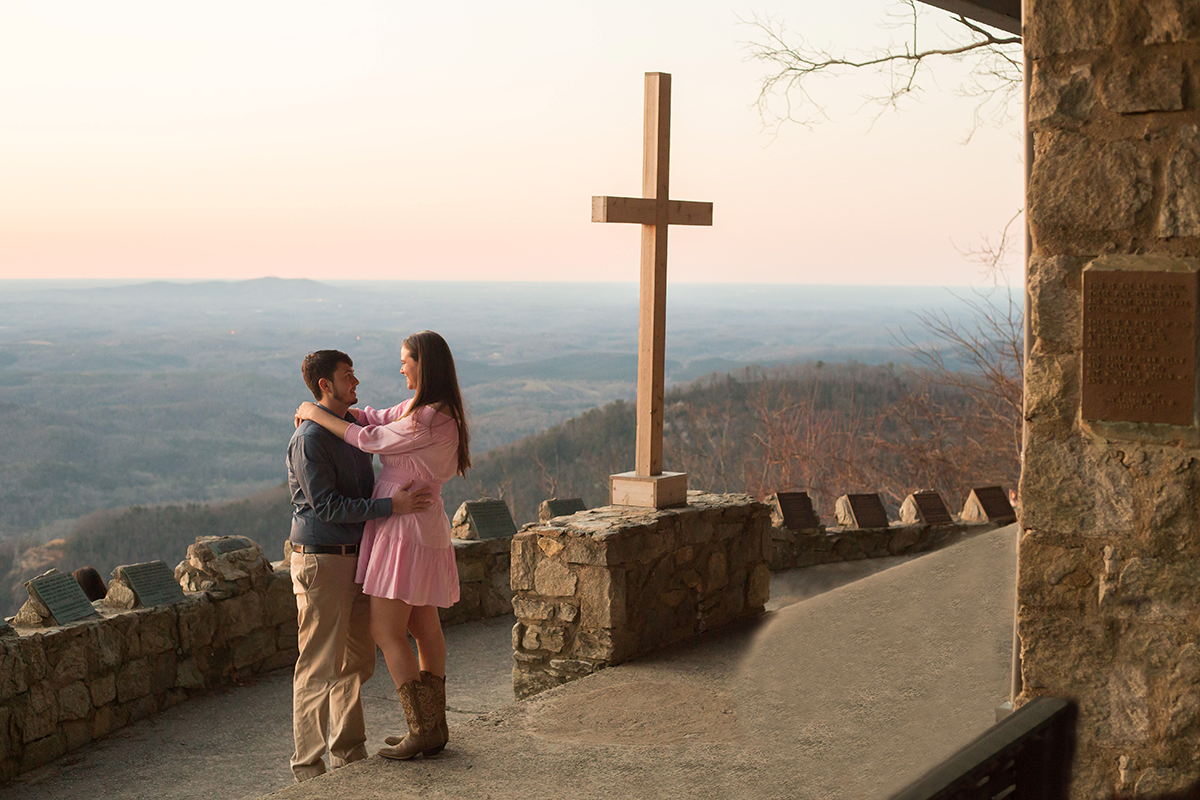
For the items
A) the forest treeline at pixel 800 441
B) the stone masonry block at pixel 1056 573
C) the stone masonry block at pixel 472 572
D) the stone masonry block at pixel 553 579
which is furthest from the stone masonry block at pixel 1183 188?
the forest treeline at pixel 800 441

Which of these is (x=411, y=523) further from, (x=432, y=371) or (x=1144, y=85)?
(x=1144, y=85)

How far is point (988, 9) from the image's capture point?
3715mm

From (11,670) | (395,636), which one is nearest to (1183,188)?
(395,636)

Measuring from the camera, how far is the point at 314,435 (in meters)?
4.14

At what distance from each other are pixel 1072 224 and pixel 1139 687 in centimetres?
119

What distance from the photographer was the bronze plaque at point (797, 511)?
859 cm

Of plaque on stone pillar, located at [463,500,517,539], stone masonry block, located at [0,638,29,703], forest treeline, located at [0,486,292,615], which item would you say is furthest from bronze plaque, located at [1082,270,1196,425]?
forest treeline, located at [0,486,292,615]

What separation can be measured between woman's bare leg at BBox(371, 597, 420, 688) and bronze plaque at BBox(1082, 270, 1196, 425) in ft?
8.34

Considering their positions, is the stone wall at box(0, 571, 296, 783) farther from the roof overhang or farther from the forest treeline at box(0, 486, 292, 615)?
the forest treeline at box(0, 486, 292, 615)

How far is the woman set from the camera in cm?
404

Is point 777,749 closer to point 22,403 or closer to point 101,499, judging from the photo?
point 101,499

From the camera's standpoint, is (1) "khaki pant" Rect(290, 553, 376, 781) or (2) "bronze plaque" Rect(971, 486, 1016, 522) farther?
(2) "bronze plaque" Rect(971, 486, 1016, 522)

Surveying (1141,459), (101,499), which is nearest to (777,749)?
(1141,459)

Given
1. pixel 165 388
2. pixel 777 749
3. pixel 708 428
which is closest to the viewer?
pixel 777 749
